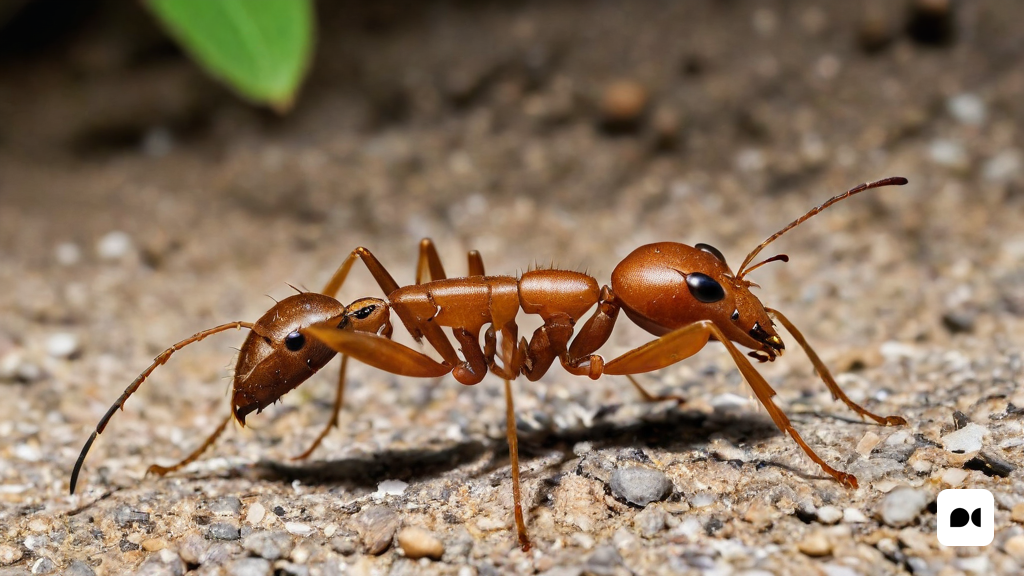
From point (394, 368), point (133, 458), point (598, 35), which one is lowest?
point (133, 458)

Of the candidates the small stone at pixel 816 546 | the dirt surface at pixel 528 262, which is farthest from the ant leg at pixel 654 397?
the small stone at pixel 816 546

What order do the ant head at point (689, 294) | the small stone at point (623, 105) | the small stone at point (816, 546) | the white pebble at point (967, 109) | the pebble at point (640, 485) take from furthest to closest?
1. the small stone at point (623, 105)
2. the white pebble at point (967, 109)
3. the ant head at point (689, 294)
4. the pebble at point (640, 485)
5. the small stone at point (816, 546)

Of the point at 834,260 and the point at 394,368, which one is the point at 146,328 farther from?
the point at 834,260

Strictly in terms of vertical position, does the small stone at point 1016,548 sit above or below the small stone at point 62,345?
below

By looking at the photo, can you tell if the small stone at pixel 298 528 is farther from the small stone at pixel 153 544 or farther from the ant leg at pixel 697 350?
the ant leg at pixel 697 350

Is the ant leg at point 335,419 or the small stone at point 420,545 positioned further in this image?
the ant leg at point 335,419

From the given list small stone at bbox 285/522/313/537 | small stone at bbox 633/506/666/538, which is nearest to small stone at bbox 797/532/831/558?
small stone at bbox 633/506/666/538

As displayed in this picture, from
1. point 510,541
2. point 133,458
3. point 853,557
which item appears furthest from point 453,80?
point 853,557
